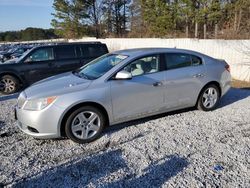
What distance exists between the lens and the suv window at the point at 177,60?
16.8ft

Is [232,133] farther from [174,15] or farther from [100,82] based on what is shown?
[174,15]

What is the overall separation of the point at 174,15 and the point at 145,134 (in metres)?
24.6

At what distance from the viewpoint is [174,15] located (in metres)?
27.0

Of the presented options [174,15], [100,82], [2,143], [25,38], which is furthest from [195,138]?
[25,38]

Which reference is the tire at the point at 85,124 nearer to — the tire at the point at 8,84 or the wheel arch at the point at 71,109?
the wheel arch at the point at 71,109

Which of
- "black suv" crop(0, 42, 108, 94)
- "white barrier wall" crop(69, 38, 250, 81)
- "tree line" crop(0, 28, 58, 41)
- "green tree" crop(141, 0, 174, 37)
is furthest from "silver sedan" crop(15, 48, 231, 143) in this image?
"tree line" crop(0, 28, 58, 41)

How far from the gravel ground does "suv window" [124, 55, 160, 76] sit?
1.01 meters

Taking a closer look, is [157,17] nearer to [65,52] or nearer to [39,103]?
[65,52]

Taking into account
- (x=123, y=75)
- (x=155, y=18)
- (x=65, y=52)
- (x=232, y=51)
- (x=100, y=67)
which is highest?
(x=155, y=18)

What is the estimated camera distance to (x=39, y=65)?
873 centimetres

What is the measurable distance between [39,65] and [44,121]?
5.17m

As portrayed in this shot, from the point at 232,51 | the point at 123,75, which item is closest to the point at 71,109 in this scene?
the point at 123,75

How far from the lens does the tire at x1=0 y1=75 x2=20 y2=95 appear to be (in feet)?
28.2

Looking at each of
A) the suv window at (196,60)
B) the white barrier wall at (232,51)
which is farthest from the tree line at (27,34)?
the suv window at (196,60)
